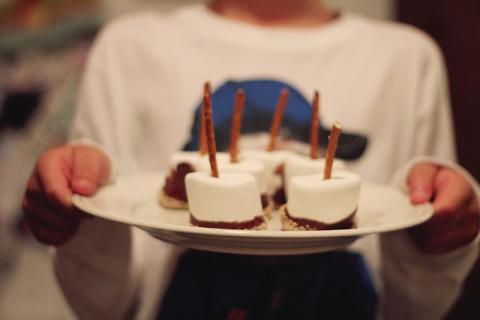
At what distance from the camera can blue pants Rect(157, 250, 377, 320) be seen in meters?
0.79

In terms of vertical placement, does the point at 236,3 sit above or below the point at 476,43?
above

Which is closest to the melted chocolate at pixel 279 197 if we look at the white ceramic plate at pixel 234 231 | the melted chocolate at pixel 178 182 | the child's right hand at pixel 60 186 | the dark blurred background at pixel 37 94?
the white ceramic plate at pixel 234 231

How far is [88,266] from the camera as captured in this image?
0.81m

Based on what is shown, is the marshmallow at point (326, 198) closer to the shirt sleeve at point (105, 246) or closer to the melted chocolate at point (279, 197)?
the melted chocolate at point (279, 197)

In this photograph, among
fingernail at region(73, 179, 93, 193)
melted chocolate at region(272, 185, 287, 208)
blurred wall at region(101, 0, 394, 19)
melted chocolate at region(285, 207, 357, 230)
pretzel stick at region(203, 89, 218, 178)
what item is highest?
pretzel stick at region(203, 89, 218, 178)

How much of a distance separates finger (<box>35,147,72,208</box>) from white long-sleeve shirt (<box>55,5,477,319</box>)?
214mm

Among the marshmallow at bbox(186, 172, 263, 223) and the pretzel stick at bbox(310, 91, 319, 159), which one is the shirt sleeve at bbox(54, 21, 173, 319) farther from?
the pretzel stick at bbox(310, 91, 319, 159)

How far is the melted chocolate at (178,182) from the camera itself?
0.70m

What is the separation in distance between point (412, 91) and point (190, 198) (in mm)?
542

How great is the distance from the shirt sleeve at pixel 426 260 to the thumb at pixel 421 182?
2 cm

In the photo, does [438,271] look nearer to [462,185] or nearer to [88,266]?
[462,185]

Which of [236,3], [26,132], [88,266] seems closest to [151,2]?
[26,132]

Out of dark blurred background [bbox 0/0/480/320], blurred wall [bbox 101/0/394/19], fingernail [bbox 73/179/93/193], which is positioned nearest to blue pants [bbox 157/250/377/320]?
fingernail [bbox 73/179/93/193]

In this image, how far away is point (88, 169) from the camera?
65 cm
